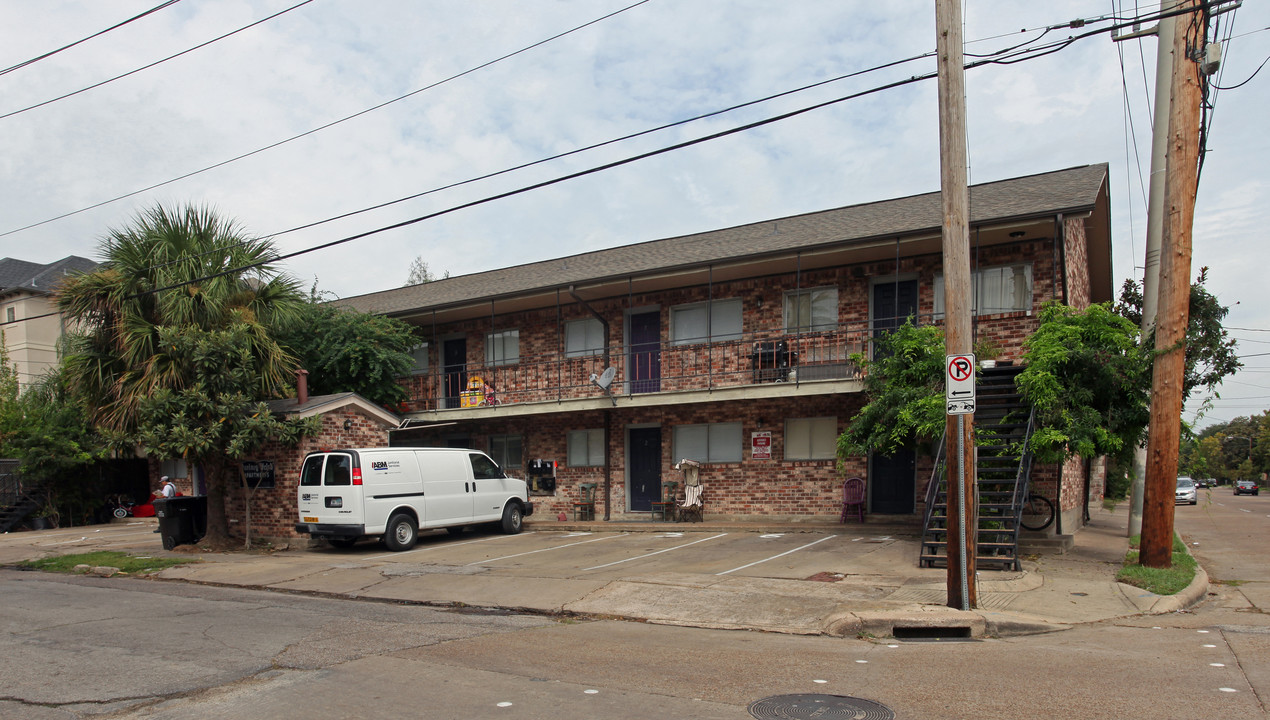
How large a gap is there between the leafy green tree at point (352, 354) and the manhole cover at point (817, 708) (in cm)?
1770

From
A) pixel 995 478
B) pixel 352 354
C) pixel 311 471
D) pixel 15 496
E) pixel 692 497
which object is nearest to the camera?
pixel 995 478

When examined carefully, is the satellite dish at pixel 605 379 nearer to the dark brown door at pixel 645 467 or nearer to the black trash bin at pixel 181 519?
the dark brown door at pixel 645 467

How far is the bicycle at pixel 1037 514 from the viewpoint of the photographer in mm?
15141

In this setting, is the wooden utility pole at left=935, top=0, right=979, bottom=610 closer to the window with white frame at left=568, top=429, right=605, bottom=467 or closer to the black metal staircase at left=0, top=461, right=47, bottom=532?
the window with white frame at left=568, top=429, right=605, bottom=467

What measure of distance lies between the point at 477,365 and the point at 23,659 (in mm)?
16980

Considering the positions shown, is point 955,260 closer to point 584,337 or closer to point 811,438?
point 811,438

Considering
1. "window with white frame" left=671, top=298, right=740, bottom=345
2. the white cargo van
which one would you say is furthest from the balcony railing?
the white cargo van

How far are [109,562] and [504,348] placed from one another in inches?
438

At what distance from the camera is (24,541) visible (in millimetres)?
20469

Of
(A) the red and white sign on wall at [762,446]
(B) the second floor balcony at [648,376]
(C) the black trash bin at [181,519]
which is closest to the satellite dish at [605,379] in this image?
(B) the second floor balcony at [648,376]

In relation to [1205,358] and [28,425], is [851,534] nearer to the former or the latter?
[1205,358]

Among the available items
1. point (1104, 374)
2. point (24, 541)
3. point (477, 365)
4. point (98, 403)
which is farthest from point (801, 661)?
point (24, 541)

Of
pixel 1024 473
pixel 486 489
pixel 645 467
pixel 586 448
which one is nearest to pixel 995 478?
pixel 1024 473

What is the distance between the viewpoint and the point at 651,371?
21.2m
